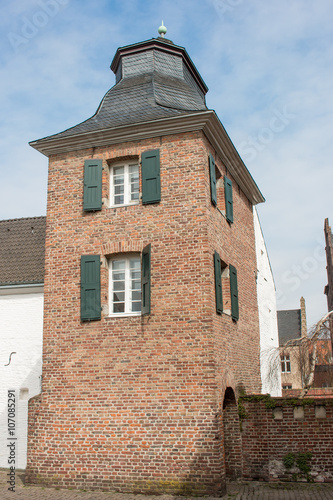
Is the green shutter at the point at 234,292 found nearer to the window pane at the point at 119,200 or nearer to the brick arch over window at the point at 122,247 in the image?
the brick arch over window at the point at 122,247

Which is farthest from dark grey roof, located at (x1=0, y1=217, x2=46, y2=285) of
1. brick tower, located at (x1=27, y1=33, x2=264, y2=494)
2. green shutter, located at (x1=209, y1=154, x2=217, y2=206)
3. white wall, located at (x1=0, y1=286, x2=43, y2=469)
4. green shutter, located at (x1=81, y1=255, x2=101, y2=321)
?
green shutter, located at (x1=209, y1=154, x2=217, y2=206)

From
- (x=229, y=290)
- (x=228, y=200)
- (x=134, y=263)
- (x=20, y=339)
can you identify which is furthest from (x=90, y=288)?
(x=228, y=200)

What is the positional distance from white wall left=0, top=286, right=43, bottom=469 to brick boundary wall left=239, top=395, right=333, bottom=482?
19.1ft

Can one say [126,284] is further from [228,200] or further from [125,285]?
[228,200]

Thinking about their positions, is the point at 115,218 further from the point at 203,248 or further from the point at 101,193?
the point at 203,248

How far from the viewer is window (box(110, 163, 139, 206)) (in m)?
11.9

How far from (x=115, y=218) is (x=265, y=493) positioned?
21.7 ft

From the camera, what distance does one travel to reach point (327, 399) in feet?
36.4

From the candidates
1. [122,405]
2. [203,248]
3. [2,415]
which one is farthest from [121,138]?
[2,415]

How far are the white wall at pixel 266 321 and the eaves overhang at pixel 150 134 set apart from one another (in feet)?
16.7

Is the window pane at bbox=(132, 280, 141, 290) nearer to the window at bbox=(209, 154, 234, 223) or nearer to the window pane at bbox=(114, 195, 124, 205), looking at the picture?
the window pane at bbox=(114, 195, 124, 205)

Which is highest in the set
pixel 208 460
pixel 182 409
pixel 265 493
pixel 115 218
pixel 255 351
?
pixel 115 218

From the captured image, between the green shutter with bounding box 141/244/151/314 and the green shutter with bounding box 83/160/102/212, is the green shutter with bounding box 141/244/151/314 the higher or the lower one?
the lower one

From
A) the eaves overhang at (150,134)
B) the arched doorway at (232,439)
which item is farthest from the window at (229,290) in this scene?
the eaves overhang at (150,134)
